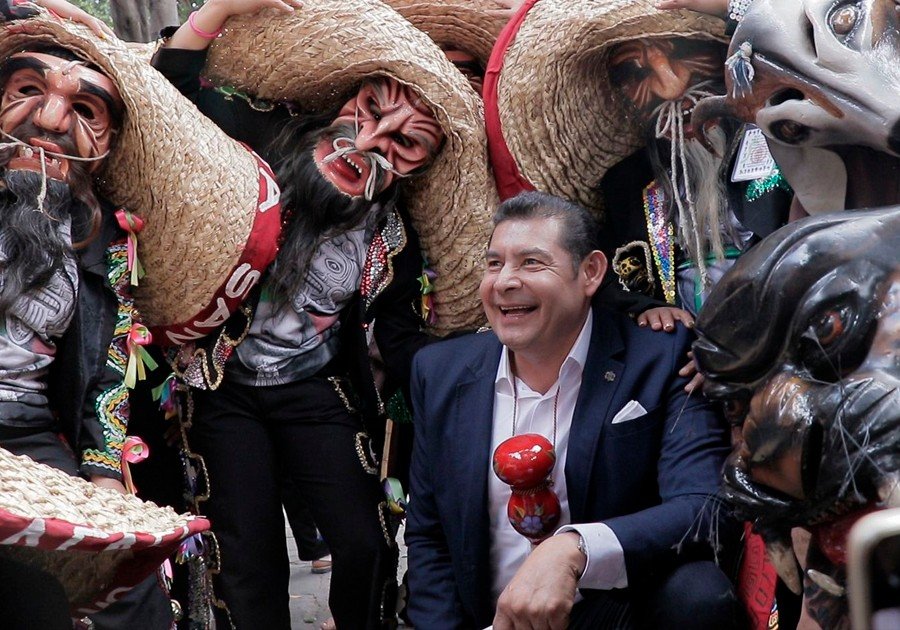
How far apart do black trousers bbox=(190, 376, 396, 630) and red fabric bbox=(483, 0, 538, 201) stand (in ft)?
2.68

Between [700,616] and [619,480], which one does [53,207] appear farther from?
[700,616]

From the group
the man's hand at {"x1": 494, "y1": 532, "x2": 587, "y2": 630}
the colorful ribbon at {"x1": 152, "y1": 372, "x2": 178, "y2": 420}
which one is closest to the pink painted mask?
the colorful ribbon at {"x1": 152, "y1": 372, "x2": 178, "y2": 420}

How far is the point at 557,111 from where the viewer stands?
125 inches

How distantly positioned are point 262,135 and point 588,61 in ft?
3.41

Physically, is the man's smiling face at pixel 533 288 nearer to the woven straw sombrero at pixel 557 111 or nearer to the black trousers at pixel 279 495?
the woven straw sombrero at pixel 557 111

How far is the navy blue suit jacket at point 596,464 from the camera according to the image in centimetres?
252

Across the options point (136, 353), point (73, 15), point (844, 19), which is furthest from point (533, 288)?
point (73, 15)

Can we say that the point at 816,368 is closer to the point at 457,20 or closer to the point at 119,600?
the point at 119,600

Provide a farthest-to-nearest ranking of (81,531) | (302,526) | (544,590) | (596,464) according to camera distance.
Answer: (302,526) < (596,464) < (544,590) < (81,531)

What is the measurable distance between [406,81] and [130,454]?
4.30ft

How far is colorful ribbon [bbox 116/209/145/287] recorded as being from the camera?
3.14 meters

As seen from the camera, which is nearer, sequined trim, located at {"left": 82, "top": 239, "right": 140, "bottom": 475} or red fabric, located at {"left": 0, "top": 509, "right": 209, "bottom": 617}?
red fabric, located at {"left": 0, "top": 509, "right": 209, "bottom": 617}

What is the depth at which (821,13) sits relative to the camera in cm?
194

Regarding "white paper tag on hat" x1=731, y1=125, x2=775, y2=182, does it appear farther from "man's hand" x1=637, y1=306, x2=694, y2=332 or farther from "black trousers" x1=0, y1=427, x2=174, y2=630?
"black trousers" x1=0, y1=427, x2=174, y2=630
